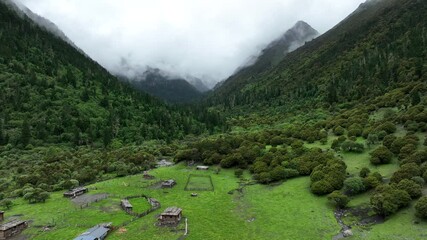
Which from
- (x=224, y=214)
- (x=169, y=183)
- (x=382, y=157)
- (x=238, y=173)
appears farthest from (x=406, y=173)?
(x=169, y=183)

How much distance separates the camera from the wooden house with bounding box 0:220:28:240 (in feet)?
193

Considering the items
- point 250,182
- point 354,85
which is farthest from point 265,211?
point 354,85

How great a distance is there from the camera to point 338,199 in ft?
214

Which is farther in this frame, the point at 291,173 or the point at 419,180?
the point at 291,173

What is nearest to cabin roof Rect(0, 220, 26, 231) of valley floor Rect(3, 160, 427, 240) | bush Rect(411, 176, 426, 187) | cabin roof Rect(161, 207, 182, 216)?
valley floor Rect(3, 160, 427, 240)

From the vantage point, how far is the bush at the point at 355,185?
224 feet

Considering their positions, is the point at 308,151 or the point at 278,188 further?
the point at 308,151

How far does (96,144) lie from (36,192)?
7011 cm

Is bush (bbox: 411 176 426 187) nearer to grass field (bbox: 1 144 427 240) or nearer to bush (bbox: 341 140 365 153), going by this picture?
grass field (bbox: 1 144 427 240)

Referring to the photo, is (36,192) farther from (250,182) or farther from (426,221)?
(426,221)

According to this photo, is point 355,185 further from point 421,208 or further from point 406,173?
point 421,208

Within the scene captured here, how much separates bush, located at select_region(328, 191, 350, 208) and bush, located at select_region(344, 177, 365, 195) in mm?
3299

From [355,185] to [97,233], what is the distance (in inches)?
1777

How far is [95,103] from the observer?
187250mm
